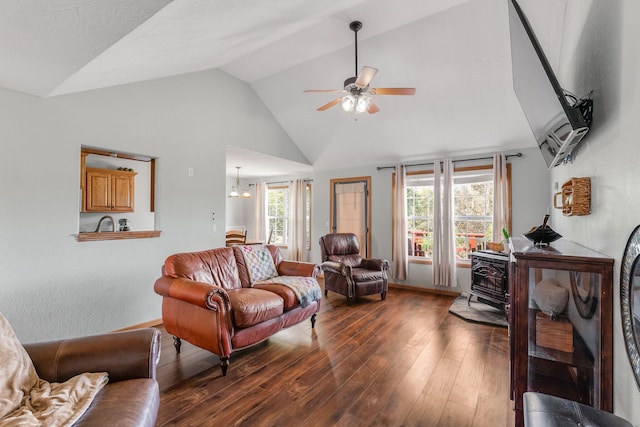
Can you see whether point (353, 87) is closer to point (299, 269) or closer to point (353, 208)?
point (299, 269)

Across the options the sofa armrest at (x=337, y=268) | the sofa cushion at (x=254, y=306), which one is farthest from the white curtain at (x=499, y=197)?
the sofa cushion at (x=254, y=306)

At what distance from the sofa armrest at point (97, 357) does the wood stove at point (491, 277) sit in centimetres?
377

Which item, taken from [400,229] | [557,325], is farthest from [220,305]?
[400,229]

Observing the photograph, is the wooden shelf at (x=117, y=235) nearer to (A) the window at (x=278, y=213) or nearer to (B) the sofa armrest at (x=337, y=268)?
(B) the sofa armrest at (x=337, y=268)

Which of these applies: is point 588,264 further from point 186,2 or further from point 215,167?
point 215,167

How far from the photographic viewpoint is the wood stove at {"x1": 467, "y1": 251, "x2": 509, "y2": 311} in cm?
366

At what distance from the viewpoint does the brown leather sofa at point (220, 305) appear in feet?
7.57

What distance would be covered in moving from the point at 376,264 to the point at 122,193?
11.6ft

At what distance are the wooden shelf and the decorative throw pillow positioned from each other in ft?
3.41

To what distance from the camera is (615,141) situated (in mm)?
1279

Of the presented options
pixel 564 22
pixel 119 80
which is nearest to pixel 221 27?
pixel 119 80

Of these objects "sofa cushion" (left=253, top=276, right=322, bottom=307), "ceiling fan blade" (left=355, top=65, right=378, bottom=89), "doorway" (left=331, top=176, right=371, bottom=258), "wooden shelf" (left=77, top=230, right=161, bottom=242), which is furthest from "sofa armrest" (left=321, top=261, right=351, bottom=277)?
"ceiling fan blade" (left=355, top=65, right=378, bottom=89)

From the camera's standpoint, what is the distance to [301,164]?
231 inches

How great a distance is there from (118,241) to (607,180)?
3.95m
